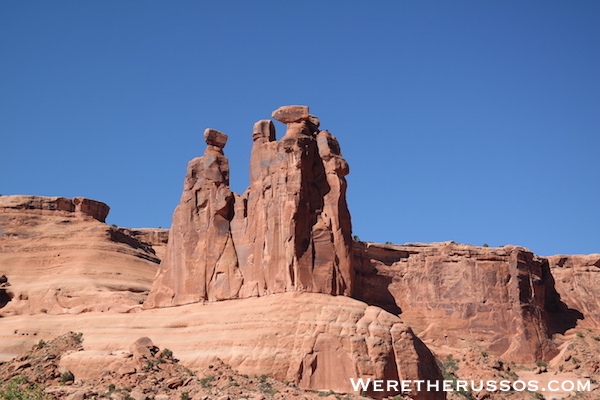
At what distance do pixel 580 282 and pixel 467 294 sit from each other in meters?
15.9

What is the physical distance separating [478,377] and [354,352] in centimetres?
2804

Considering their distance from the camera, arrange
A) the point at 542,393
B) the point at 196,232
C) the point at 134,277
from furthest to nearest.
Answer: the point at 134,277 → the point at 542,393 → the point at 196,232

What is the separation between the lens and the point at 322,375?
59094 mm

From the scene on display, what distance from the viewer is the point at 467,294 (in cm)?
9269

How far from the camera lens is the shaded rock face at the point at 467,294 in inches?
3551

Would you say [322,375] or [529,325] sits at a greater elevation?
[529,325]

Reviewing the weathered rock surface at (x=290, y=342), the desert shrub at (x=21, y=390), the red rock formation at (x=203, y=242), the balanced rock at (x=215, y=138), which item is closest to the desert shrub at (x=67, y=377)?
the weathered rock surface at (x=290, y=342)

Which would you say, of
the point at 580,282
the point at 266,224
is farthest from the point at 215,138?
the point at 580,282

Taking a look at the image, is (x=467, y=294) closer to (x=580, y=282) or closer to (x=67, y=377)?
(x=580, y=282)

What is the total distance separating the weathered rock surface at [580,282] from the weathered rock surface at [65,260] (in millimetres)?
39585

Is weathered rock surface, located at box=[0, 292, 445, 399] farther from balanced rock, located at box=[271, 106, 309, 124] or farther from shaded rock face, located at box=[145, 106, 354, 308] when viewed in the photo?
balanced rock, located at box=[271, 106, 309, 124]

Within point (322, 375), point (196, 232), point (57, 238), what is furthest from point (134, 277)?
point (322, 375)

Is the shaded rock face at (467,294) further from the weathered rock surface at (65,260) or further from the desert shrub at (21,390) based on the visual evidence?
the desert shrub at (21,390)

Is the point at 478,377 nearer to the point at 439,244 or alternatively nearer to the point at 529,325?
the point at 529,325
